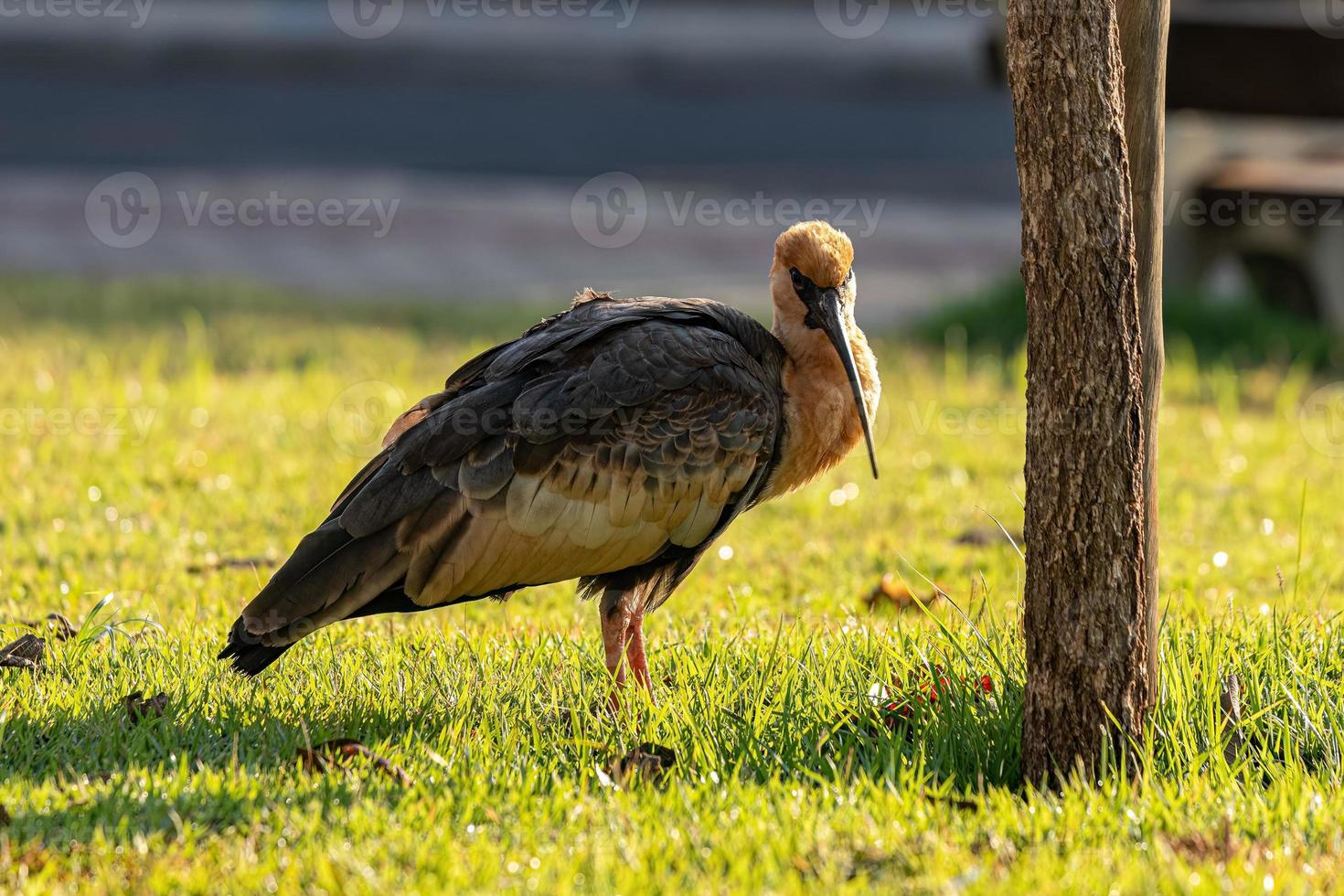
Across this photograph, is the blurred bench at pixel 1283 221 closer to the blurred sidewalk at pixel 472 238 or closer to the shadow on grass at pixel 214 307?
the blurred sidewalk at pixel 472 238

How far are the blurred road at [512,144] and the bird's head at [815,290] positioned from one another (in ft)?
22.2

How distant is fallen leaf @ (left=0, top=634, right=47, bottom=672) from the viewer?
433 cm

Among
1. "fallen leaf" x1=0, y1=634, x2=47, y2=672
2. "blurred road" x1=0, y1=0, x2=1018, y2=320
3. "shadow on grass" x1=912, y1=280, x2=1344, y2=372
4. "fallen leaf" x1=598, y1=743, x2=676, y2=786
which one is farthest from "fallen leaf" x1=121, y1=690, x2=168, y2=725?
"blurred road" x1=0, y1=0, x2=1018, y2=320

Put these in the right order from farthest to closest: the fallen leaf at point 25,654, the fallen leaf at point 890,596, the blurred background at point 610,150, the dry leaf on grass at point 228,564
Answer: the blurred background at point 610,150 → the dry leaf on grass at point 228,564 → the fallen leaf at point 890,596 → the fallen leaf at point 25,654

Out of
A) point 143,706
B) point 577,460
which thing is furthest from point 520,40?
point 143,706

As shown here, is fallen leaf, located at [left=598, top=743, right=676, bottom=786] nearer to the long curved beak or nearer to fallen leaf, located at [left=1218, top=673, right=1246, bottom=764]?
the long curved beak

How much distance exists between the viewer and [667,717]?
391cm

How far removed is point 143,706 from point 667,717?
1.29 metres

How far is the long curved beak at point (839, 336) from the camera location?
14.6 ft

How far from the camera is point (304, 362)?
904cm

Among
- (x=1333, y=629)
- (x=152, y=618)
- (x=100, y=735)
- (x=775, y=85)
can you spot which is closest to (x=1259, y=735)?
(x=1333, y=629)

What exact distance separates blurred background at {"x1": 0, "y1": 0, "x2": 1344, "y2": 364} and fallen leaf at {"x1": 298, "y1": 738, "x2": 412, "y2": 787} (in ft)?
21.8

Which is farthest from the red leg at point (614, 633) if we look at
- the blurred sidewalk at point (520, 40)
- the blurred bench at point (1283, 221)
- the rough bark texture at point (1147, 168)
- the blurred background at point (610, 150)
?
the blurred sidewalk at point (520, 40)

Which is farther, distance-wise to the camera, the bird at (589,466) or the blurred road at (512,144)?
the blurred road at (512,144)
